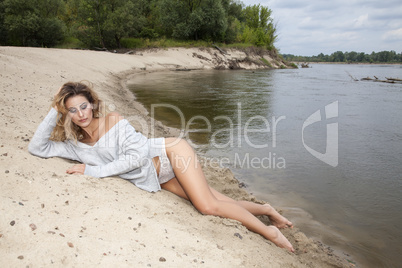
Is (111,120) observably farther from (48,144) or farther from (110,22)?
(110,22)

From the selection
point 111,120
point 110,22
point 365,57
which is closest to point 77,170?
point 111,120

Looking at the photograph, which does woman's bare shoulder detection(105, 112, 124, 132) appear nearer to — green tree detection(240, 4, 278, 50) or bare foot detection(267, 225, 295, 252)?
bare foot detection(267, 225, 295, 252)

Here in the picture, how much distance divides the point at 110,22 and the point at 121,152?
30.2m

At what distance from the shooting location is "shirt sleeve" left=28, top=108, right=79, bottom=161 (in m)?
3.21

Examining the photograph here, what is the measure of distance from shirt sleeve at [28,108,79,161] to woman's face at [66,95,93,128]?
200mm

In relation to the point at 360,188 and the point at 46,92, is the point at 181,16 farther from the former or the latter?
the point at 360,188

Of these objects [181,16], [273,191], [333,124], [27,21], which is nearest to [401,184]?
[273,191]

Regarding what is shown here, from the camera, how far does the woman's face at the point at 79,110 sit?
315 centimetres

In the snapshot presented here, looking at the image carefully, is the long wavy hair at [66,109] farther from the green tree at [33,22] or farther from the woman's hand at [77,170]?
the green tree at [33,22]

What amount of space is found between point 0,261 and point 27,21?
1222 inches

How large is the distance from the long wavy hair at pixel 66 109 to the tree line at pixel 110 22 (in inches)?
1151

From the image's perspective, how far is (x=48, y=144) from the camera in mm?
3377

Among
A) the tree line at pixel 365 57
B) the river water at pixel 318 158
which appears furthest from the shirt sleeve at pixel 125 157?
the tree line at pixel 365 57

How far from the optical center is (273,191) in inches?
187
